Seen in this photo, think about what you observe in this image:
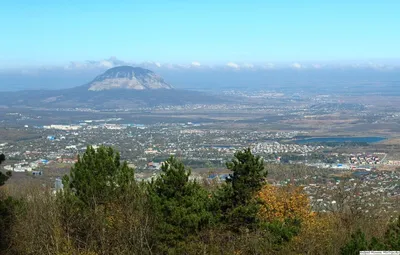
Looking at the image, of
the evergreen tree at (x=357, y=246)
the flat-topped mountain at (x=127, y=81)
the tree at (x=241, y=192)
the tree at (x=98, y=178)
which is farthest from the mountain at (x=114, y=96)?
the evergreen tree at (x=357, y=246)

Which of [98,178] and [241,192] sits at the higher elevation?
[98,178]

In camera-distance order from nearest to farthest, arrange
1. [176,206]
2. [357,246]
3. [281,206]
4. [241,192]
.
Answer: [357,246] → [176,206] → [241,192] → [281,206]

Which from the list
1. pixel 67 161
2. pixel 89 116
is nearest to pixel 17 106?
pixel 89 116

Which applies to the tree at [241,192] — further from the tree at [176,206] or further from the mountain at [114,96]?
the mountain at [114,96]

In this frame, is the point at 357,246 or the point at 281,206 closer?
the point at 357,246

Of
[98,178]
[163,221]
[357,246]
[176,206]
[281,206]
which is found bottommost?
[281,206]

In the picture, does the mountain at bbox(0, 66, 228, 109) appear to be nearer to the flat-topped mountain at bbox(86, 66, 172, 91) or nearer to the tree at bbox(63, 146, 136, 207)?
the flat-topped mountain at bbox(86, 66, 172, 91)

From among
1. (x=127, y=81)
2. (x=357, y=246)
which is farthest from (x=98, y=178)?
(x=127, y=81)

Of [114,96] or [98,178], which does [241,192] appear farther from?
Answer: [114,96]
